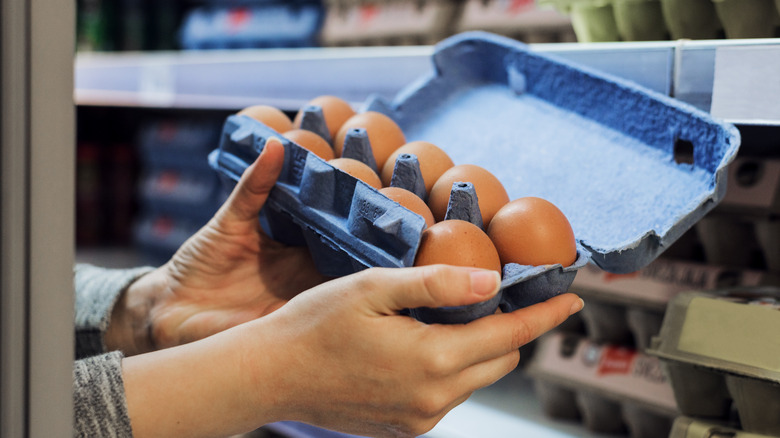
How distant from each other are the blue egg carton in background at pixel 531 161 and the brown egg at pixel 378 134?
125mm

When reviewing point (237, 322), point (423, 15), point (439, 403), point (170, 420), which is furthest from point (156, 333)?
point (423, 15)

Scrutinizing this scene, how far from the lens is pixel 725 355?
0.94m

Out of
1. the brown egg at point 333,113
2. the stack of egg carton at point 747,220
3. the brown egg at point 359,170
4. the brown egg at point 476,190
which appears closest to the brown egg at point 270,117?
the brown egg at point 333,113

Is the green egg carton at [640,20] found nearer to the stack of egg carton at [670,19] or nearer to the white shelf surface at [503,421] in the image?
the stack of egg carton at [670,19]

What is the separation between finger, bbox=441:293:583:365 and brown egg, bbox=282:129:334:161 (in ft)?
1.35

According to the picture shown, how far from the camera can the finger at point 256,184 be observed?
3.09ft

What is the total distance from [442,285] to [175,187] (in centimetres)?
213

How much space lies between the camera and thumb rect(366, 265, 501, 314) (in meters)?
0.64

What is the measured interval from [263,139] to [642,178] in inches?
21.8

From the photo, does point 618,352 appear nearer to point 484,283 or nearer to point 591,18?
point 591,18

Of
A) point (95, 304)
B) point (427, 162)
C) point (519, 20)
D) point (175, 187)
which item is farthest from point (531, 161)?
point (175, 187)

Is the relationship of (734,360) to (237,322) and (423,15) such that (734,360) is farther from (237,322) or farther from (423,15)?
(423,15)

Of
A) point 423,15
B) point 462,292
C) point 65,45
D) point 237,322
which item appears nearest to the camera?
point 65,45

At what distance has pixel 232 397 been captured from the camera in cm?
78
